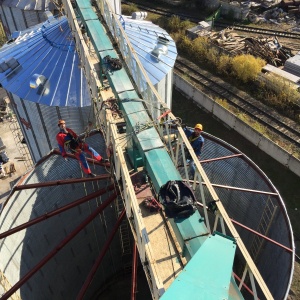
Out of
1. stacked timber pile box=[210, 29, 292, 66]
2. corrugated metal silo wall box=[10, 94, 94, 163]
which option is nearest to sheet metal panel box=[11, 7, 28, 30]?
corrugated metal silo wall box=[10, 94, 94, 163]

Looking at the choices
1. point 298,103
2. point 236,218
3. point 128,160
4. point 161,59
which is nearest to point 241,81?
point 298,103

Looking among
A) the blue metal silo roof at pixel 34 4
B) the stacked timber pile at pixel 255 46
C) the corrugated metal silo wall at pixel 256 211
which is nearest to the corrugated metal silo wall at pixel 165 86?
the corrugated metal silo wall at pixel 256 211

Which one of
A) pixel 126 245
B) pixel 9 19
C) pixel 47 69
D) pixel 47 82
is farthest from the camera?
pixel 9 19

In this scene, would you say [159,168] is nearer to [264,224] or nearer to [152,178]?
[152,178]

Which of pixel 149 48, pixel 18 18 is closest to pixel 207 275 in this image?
pixel 149 48

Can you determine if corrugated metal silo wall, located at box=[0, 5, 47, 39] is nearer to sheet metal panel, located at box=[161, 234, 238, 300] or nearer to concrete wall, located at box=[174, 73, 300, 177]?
concrete wall, located at box=[174, 73, 300, 177]

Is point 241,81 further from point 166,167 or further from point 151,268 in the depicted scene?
point 151,268
